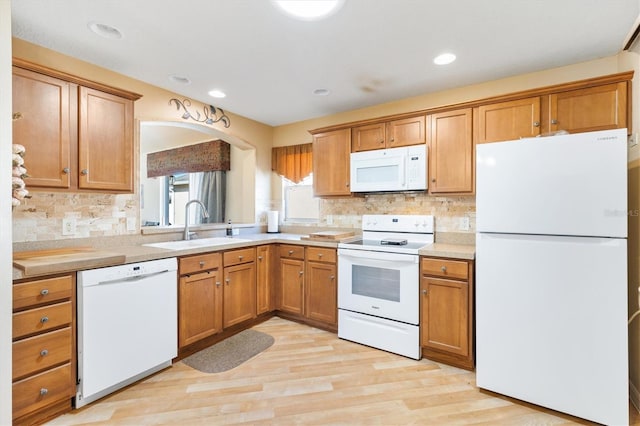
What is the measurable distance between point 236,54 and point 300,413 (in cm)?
258

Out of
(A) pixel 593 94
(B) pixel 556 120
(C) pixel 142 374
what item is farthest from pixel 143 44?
(A) pixel 593 94

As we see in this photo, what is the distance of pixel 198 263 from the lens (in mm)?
2586

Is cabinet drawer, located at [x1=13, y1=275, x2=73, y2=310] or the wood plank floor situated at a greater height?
cabinet drawer, located at [x1=13, y1=275, x2=73, y2=310]

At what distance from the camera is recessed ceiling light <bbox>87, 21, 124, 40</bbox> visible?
1.93m

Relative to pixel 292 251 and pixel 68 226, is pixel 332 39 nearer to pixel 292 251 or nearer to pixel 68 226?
pixel 292 251

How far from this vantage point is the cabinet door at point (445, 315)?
2322 mm

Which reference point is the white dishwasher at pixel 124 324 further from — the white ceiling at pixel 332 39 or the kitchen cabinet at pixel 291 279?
the white ceiling at pixel 332 39

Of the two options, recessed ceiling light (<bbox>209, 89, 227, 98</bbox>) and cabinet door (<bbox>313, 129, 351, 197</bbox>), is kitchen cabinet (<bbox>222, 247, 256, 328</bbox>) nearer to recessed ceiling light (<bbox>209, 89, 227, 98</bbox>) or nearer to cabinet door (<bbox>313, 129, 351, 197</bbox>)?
cabinet door (<bbox>313, 129, 351, 197</bbox>)

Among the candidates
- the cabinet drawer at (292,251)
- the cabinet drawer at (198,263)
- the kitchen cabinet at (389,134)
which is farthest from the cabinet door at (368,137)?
the cabinet drawer at (198,263)

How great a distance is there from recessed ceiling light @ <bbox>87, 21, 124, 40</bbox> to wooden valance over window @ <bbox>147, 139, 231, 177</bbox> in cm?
231

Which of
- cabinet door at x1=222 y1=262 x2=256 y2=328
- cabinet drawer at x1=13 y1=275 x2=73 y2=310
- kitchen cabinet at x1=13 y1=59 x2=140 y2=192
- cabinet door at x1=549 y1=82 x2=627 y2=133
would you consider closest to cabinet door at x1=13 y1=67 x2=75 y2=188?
kitchen cabinet at x1=13 y1=59 x2=140 y2=192

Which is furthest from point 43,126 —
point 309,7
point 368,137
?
point 368,137

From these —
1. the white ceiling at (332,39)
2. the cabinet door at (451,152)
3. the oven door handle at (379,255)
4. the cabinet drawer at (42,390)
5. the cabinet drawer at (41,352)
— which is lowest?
the cabinet drawer at (42,390)

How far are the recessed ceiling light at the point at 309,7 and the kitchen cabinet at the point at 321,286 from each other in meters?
1.99
